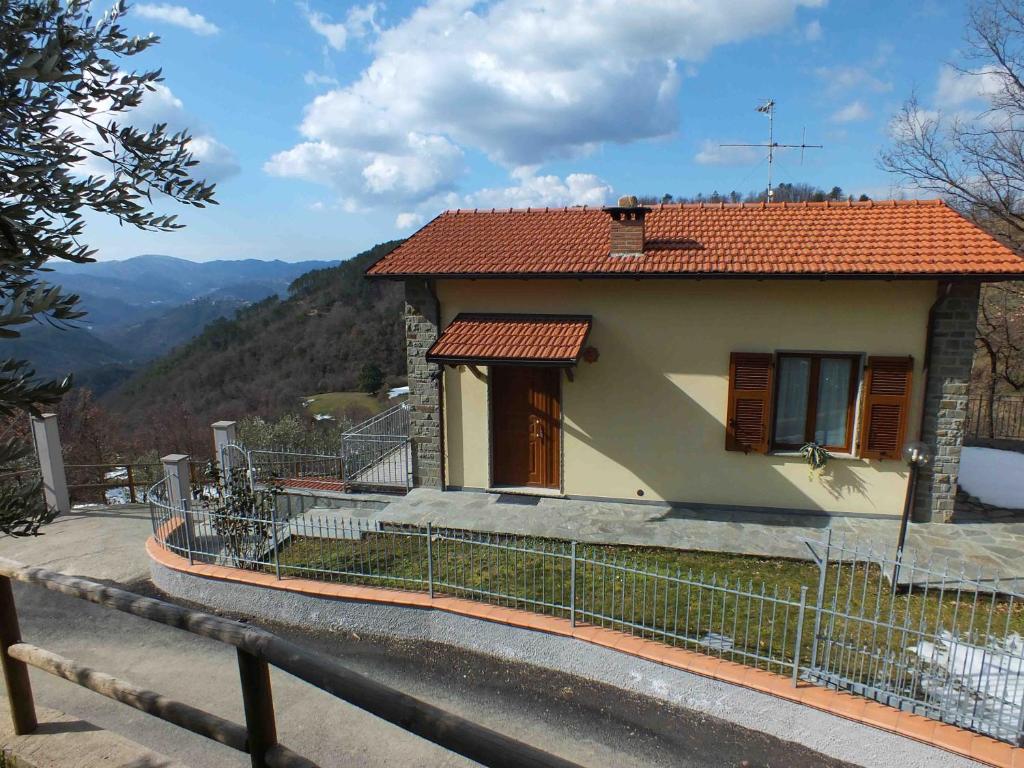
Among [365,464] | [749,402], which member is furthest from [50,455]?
[749,402]

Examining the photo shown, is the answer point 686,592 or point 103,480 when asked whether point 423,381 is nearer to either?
point 686,592

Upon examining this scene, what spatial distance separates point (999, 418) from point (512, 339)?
632 inches

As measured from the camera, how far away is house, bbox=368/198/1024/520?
28.1 ft

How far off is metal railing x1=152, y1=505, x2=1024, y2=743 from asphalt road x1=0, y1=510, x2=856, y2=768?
0.68 m

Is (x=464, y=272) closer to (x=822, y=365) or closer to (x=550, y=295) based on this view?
(x=550, y=295)

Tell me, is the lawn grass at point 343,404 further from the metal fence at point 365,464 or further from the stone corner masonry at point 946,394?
the stone corner masonry at point 946,394

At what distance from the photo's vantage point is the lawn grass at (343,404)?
40.1m

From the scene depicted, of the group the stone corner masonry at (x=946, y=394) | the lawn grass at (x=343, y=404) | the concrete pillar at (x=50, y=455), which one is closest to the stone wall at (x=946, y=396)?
the stone corner masonry at (x=946, y=394)

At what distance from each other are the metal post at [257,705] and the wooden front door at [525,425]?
25.7 ft

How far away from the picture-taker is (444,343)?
9.26m

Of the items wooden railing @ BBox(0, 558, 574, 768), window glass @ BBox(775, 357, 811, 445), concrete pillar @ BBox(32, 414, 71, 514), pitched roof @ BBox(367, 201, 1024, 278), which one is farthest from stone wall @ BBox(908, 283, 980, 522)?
concrete pillar @ BBox(32, 414, 71, 514)

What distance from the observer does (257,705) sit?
2.29m

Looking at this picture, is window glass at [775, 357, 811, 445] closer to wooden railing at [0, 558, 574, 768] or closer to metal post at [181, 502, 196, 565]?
wooden railing at [0, 558, 574, 768]

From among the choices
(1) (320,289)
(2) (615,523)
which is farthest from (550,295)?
(1) (320,289)
